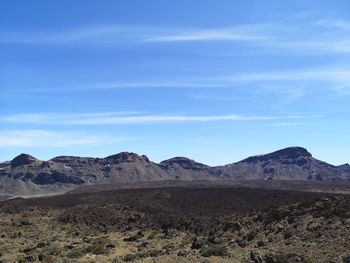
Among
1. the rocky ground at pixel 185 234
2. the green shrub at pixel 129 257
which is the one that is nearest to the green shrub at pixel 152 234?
the rocky ground at pixel 185 234

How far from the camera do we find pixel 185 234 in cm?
4216

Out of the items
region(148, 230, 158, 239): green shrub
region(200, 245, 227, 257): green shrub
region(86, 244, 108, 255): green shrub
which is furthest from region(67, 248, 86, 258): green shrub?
region(200, 245, 227, 257): green shrub

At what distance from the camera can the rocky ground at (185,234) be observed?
1188 inches

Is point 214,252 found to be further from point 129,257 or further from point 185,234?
point 185,234

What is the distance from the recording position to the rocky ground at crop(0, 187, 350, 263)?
30.2m

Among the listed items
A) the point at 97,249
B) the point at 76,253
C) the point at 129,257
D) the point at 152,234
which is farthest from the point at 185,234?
the point at 76,253

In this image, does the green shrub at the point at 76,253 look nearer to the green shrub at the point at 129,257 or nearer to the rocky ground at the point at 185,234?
the rocky ground at the point at 185,234

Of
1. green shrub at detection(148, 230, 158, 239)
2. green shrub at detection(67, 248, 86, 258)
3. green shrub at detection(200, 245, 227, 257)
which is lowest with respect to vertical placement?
green shrub at detection(67, 248, 86, 258)

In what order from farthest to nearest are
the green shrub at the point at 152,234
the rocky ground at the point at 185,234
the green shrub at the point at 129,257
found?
the green shrub at the point at 152,234 < the green shrub at the point at 129,257 < the rocky ground at the point at 185,234

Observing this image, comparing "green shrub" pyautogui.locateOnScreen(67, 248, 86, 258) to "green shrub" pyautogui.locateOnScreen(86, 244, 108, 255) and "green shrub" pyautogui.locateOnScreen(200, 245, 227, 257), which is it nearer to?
"green shrub" pyautogui.locateOnScreen(86, 244, 108, 255)

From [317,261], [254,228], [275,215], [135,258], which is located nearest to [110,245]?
[135,258]

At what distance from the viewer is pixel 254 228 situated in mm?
38469

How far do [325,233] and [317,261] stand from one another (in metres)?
5.92

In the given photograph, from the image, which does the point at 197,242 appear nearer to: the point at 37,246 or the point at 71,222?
the point at 37,246
